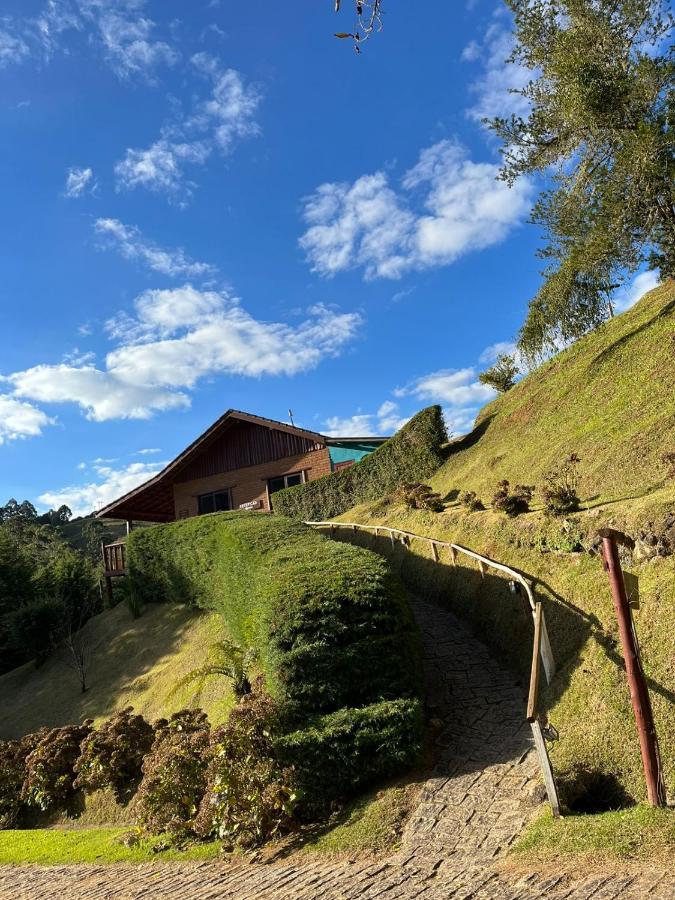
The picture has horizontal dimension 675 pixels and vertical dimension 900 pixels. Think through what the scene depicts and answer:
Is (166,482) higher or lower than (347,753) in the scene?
higher

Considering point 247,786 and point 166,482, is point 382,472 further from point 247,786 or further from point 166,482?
point 247,786

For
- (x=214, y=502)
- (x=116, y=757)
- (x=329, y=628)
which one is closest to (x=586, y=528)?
(x=329, y=628)

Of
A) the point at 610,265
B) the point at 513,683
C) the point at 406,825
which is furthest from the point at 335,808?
the point at 610,265

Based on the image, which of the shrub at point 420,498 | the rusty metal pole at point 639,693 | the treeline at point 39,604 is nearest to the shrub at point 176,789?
the rusty metal pole at point 639,693

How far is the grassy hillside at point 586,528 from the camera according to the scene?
22.1ft

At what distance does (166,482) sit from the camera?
33.8m

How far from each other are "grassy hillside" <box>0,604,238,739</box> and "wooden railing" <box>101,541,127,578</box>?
3.33 m

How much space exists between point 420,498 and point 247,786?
12590 mm

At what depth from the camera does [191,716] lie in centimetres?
1052

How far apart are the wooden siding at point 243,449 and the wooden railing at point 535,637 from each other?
11.4 meters

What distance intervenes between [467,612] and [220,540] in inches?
317

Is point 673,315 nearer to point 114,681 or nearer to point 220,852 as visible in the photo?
Answer: point 220,852

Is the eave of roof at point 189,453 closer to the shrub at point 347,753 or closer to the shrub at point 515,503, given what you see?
the shrub at point 515,503

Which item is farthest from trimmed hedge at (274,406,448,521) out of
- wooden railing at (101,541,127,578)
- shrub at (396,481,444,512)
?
wooden railing at (101,541,127,578)
